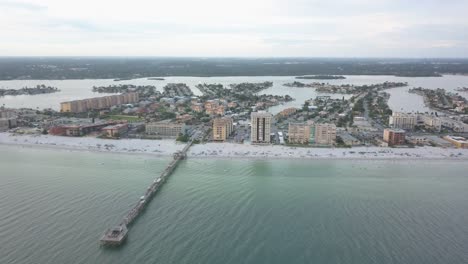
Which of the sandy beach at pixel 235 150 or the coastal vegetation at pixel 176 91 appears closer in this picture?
the sandy beach at pixel 235 150

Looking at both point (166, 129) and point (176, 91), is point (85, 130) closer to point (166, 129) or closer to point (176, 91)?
point (166, 129)

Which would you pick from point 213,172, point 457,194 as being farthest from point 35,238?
point 457,194

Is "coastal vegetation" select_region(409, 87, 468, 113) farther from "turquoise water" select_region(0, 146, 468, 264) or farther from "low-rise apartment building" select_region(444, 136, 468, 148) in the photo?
"turquoise water" select_region(0, 146, 468, 264)

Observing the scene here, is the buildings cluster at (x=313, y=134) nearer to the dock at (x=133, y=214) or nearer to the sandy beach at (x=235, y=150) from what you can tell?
the sandy beach at (x=235, y=150)

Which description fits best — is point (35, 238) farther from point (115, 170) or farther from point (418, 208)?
point (418, 208)

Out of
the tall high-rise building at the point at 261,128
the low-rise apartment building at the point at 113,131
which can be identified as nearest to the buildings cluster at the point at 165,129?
the low-rise apartment building at the point at 113,131

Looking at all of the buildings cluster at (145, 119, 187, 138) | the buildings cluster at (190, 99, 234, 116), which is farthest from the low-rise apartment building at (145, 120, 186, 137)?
the buildings cluster at (190, 99, 234, 116)
